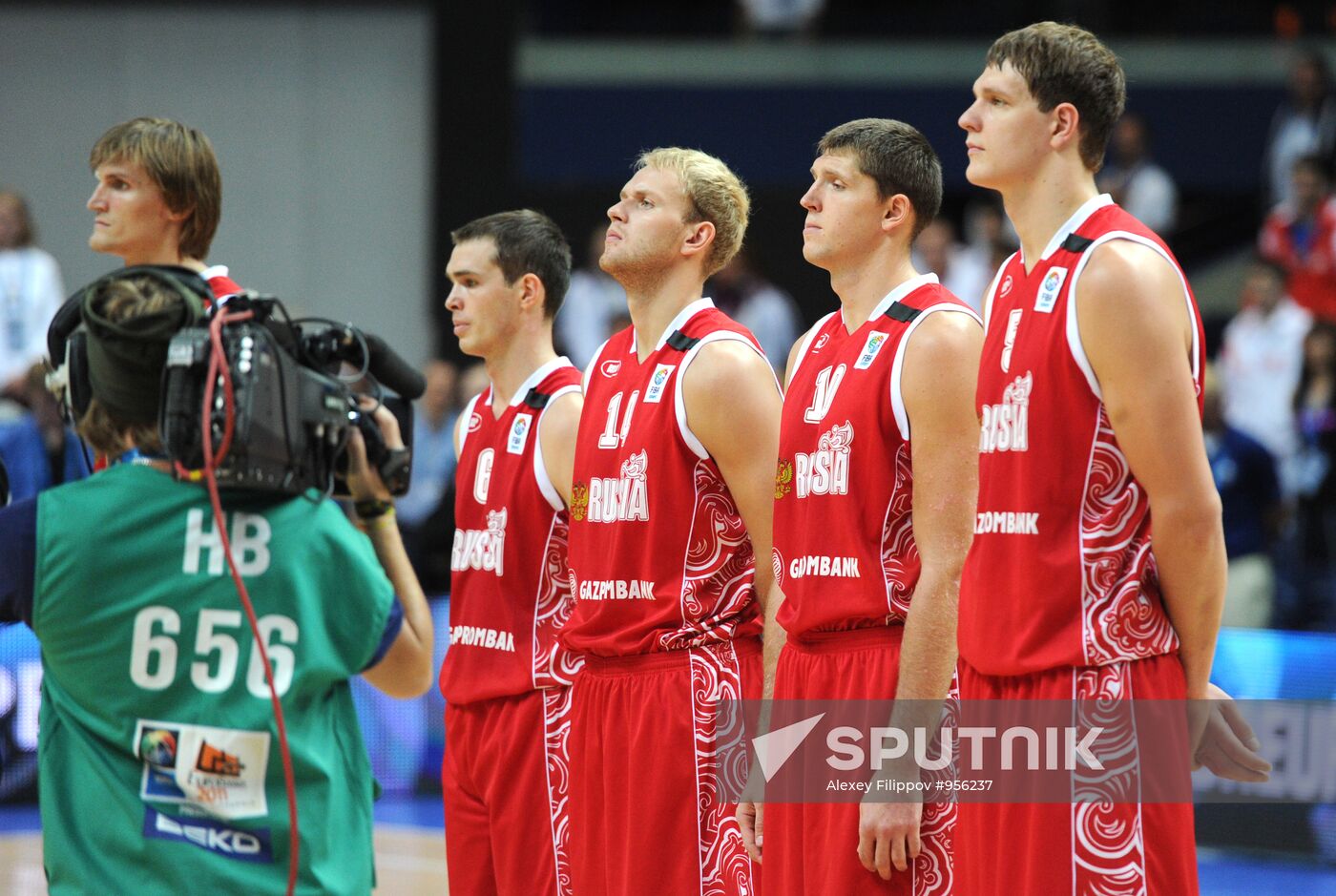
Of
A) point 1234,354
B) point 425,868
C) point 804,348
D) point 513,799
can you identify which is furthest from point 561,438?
point 1234,354

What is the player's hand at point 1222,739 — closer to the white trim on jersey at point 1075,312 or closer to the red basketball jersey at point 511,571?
the white trim on jersey at point 1075,312

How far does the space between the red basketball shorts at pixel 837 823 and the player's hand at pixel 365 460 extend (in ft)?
4.39

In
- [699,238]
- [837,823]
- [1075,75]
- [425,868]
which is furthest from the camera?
[425,868]

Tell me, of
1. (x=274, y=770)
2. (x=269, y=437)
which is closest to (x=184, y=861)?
(x=274, y=770)

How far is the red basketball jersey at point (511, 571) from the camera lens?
4918 mm

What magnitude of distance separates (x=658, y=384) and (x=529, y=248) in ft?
3.32

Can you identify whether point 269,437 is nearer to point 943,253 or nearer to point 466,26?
point 943,253

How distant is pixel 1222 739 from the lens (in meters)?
3.45

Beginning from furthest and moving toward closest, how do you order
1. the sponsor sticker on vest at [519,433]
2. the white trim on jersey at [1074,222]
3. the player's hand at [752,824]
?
the sponsor sticker on vest at [519,433], the player's hand at [752,824], the white trim on jersey at [1074,222]

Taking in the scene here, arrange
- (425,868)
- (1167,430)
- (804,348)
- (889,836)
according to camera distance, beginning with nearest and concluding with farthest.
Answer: (1167,430)
(889,836)
(804,348)
(425,868)

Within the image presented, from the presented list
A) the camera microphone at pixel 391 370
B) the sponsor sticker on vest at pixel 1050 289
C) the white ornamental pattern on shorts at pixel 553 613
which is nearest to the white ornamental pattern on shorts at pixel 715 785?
the white ornamental pattern on shorts at pixel 553 613

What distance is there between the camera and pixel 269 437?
2910mm

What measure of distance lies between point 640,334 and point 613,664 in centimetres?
95

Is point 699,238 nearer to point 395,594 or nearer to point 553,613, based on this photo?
point 553,613
